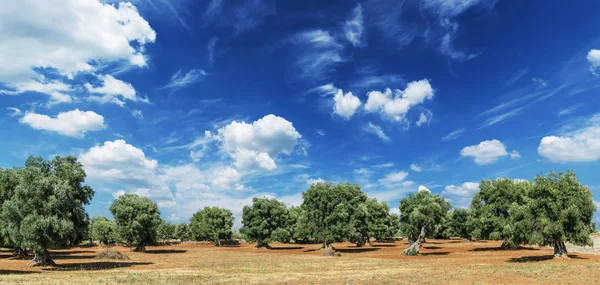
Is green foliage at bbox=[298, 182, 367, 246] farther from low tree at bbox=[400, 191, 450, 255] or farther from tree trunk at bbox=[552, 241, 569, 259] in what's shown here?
tree trunk at bbox=[552, 241, 569, 259]

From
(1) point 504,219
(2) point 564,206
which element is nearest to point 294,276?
(2) point 564,206

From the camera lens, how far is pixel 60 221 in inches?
1754

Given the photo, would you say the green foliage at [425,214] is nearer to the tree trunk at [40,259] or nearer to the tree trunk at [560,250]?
the tree trunk at [560,250]

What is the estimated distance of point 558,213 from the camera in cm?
4722

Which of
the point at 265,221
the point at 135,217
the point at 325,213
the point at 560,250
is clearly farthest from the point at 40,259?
the point at 560,250

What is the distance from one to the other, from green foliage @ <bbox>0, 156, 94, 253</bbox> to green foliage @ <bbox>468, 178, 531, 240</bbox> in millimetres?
73467

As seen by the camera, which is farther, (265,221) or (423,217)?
(265,221)

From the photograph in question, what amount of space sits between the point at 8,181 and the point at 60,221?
13.7 metres

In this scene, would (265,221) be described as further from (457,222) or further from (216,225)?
(457,222)

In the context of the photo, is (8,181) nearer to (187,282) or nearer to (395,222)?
(187,282)

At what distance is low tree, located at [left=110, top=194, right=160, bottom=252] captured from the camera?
8875 cm

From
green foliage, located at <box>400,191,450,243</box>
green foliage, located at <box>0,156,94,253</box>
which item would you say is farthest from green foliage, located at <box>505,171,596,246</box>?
green foliage, located at <box>0,156,94,253</box>

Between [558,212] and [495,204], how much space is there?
106ft

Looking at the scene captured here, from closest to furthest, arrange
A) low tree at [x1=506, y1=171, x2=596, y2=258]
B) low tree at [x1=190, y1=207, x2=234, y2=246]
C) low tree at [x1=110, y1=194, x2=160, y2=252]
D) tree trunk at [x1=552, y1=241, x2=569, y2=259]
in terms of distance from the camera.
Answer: low tree at [x1=506, y1=171, x2=596, y2=258], tree trunk at [x1=552, y1=241, x2=569, y2=259], low tree at [x1=110, y1=194, x2=160, y2=252], low tree at [x1=190, y1=207, x2=234, y2=246]
